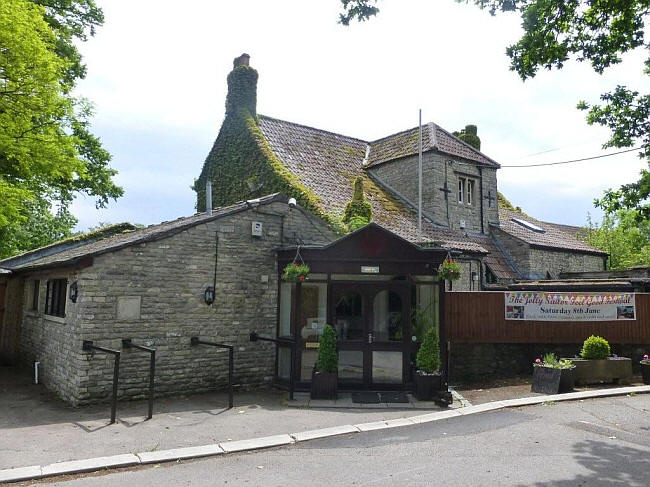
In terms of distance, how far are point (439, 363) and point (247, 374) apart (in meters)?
4.63

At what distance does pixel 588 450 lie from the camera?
705 centimetres

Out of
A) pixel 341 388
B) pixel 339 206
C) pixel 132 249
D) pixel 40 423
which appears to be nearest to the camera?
pixel 40 423

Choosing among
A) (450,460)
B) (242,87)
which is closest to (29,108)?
(242,87)

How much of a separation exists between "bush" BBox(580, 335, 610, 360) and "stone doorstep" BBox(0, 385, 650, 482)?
2.53 metres

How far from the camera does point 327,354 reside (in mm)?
10484

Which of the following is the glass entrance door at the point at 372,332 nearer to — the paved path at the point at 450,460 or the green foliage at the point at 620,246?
the paved path at the point at 450,460

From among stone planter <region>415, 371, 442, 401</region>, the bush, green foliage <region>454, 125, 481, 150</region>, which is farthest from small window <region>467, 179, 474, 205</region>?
stone planter <region>415, 371, 442, 401</region>

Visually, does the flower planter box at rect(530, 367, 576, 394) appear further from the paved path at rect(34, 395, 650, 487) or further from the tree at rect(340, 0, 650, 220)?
the tree at rect(340, 0, 650, 220)

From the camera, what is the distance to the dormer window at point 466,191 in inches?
790

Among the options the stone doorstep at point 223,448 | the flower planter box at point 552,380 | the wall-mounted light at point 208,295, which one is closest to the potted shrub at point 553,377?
the flower planter box at point 552,380

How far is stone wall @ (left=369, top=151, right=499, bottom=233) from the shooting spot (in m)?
19.0

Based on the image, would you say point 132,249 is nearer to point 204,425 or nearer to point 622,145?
point 204,425

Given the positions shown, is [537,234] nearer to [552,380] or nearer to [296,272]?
[552,380]

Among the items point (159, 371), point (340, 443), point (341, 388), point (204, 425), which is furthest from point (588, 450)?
point (159, 371)
